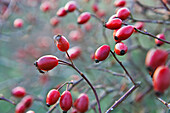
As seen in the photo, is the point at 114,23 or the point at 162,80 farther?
the point at 114,23

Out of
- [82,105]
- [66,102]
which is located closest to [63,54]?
[82,105]

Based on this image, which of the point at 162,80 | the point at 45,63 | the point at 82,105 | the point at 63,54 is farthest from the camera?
the point at 63,54

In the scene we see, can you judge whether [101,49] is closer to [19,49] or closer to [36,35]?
[19,49]

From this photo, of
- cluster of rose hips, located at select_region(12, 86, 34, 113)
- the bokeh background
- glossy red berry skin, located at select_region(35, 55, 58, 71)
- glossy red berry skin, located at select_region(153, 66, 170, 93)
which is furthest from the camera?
the bokeh background

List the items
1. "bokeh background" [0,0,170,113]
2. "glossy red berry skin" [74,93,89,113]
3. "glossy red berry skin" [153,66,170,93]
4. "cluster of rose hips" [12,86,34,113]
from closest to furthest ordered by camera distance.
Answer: "glossy red berry skin" [153,66,170,93] < "glossy red berry skin" [74,93,89,113] < "cluster of rose hips" [12,86,34,113] < "bokeh background" [0,0,170,113]

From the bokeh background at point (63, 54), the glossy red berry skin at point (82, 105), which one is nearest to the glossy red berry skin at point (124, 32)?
the glossy red berry skin at point (82, 105)

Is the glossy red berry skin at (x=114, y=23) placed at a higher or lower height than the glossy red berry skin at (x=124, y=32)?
higher

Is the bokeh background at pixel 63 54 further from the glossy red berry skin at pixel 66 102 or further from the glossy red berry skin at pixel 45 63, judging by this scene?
the glossy red berry skin at pixel 45 63

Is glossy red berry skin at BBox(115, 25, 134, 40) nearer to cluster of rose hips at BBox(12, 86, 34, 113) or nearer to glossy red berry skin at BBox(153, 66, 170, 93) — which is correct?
glossy red berry skin at BBox(153, 66, 170, 93)

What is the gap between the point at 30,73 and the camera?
4082 mm

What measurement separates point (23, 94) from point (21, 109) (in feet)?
0.82

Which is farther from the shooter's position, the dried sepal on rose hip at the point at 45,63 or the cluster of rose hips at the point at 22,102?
the cluster of rose hips at the point at 22,102

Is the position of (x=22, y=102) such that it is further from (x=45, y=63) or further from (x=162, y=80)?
(x=162, y=80)

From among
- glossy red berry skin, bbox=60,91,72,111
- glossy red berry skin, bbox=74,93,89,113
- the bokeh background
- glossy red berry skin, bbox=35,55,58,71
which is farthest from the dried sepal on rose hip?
the bokeh background
